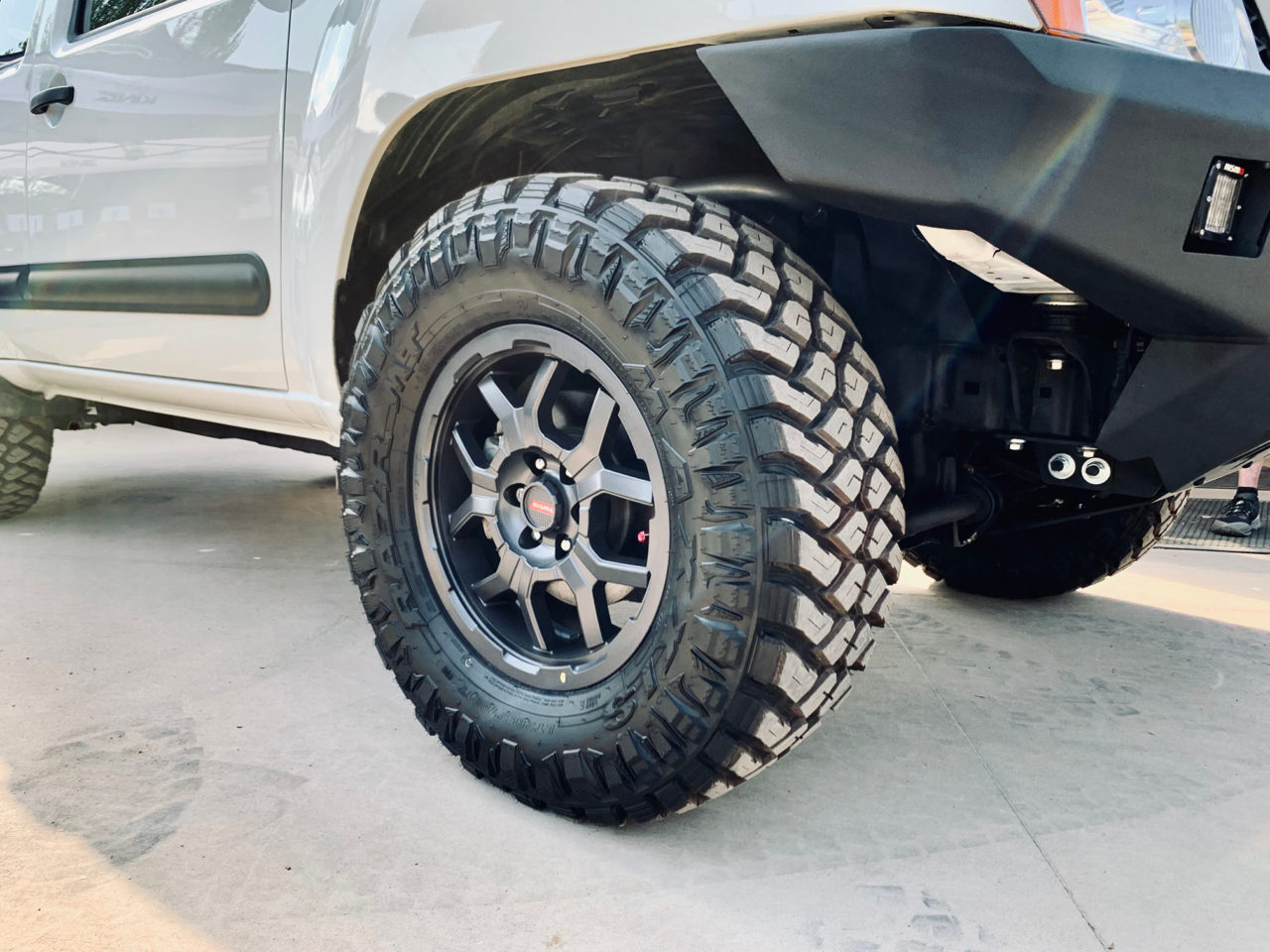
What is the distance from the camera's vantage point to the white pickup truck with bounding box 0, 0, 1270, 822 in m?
1.10

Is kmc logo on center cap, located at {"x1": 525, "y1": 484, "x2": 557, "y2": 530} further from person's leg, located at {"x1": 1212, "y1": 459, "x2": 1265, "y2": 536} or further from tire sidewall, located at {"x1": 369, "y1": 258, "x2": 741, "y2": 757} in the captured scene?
person's leg, located at {"x1": 1212, "y1": 459, "x2": 1265, "y2": 536}

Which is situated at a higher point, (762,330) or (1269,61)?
(1269,61)

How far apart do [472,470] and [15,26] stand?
8.27ft

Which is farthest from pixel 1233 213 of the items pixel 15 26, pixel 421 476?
pixel 15 26

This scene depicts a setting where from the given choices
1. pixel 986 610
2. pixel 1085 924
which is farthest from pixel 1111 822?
pixel 986 610

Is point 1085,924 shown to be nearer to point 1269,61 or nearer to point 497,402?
point 497,402

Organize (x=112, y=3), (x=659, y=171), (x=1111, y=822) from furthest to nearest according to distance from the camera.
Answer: (x=112, y=3) < (x=659, y=171) < (x=1111, y=822)

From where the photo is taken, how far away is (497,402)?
1.55 metres

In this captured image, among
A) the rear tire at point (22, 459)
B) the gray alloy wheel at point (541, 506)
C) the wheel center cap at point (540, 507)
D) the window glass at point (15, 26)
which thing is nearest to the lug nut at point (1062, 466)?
the gray alloy wheel at point (541, 506)

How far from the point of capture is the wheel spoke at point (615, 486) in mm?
1403

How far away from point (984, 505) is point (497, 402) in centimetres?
94

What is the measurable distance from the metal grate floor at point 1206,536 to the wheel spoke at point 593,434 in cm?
256

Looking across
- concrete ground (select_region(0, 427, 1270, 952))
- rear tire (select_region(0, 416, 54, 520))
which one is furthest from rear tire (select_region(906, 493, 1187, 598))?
rear tire (select_region(0, 416, 54, 520))

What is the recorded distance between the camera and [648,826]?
1479 mm
